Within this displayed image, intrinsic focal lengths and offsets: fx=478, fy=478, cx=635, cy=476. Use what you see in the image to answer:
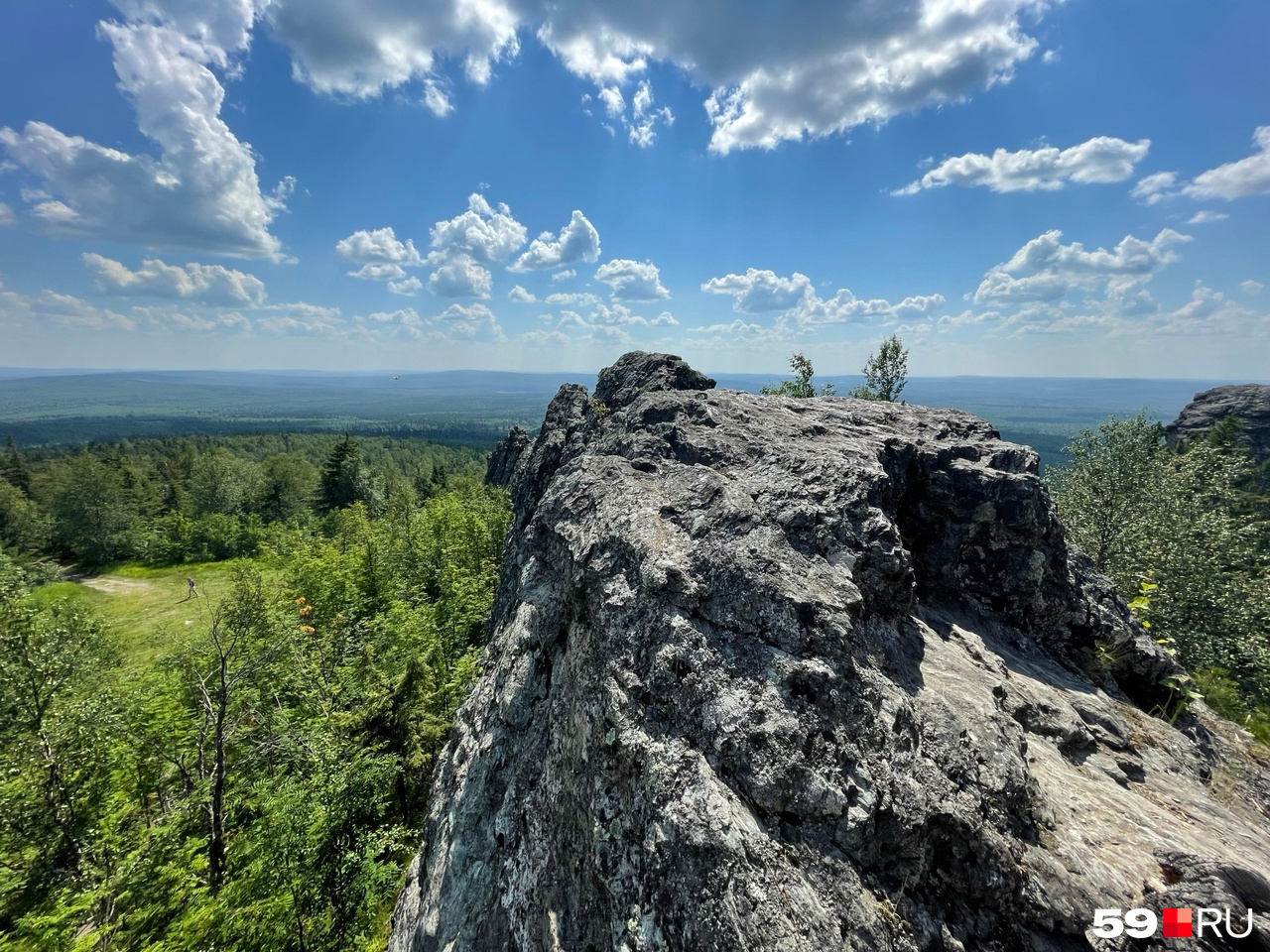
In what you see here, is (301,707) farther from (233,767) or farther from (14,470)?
(14,470)

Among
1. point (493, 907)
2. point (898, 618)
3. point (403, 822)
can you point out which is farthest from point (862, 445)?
point (403, 822)

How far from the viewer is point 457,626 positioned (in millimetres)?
25781

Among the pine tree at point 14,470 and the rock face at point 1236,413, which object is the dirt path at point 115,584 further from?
the rock face at point 1236,413

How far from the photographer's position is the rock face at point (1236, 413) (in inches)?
2408

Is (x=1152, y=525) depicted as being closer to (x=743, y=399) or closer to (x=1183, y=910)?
(x=743, y=399)

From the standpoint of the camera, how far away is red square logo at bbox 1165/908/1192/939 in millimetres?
5077

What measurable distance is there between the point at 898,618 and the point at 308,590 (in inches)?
1350

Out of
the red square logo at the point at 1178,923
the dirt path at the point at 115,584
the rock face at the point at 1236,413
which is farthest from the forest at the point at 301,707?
the rock face at the point at 1236,413

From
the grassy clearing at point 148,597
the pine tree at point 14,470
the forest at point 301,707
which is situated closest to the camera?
the forest at point 301,707

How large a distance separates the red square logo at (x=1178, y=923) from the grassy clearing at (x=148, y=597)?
47.3m

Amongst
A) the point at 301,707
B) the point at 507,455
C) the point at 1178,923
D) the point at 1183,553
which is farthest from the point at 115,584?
the point at 1183,553

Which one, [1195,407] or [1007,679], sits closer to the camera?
[1007,679]

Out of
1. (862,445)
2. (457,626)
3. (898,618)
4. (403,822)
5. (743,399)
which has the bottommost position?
(403,822)

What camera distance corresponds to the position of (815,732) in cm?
605
